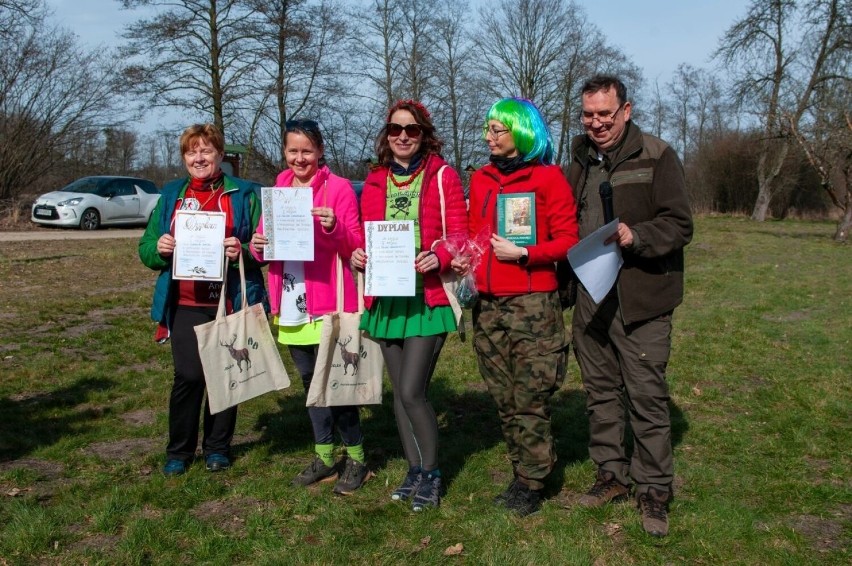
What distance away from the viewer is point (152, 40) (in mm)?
23156

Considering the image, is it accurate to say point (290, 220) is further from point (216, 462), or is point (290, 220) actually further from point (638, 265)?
point (638, 265)

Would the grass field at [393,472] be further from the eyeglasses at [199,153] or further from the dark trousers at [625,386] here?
the eyeglasses at [199,153]

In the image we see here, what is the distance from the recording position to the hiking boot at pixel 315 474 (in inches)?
168

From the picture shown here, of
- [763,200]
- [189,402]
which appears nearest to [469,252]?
[189,402]

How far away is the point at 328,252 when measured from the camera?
13.4 ft

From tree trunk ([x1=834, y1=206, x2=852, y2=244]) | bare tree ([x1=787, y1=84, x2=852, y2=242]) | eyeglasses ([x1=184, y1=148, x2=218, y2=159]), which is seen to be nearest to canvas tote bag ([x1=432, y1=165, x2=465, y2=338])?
eyeglasses ([x1=184, y1=148, x2=218, y2=159])

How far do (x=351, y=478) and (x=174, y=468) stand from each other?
1070 millimetres

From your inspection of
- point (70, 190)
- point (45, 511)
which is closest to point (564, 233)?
point (45, 511)

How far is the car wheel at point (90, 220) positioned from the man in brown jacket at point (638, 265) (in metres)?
19.2

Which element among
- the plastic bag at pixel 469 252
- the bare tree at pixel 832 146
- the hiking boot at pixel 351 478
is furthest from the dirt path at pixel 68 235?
the bare tree at pixel 832 146

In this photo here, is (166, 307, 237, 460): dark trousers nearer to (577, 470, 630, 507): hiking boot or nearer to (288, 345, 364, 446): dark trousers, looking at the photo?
(288, 345, 364, 446): dark trousers

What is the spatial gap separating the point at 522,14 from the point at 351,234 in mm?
37833

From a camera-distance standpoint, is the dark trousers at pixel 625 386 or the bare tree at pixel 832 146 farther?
the bare tree at pixel 832 146

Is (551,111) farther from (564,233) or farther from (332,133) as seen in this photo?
(564,233)
